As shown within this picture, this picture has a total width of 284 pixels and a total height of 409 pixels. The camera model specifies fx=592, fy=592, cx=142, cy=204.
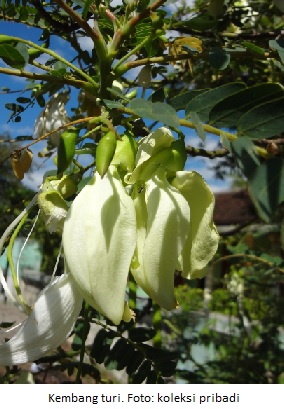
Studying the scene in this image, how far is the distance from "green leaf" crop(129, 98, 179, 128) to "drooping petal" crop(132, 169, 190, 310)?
0.17 ft

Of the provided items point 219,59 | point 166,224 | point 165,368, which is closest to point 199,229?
point 166,224

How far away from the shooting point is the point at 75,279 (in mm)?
439

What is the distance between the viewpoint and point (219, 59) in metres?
0.63

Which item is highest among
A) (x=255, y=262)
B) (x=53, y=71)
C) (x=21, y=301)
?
(x=53, y=71)

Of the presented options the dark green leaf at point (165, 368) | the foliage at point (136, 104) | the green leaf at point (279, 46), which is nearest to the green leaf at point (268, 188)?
the foliage at point (136, 104)

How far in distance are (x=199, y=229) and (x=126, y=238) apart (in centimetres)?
8

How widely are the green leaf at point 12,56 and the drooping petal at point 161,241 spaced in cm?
20

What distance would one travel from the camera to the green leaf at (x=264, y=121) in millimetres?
445

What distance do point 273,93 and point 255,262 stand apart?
1114 mm

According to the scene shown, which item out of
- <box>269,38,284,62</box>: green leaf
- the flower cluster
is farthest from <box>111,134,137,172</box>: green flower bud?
<box>269,38,284,62</box>: green leaf

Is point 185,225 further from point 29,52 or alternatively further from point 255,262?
point 255,262

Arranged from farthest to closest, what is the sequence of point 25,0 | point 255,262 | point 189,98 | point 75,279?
point 255,262
point 25,0
point 189,98
point 75,279

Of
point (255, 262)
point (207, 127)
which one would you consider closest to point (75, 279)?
point (207, 127)

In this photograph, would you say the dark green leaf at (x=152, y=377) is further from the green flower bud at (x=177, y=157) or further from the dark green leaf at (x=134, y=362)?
the green flower bud at (x=177, y=157)
